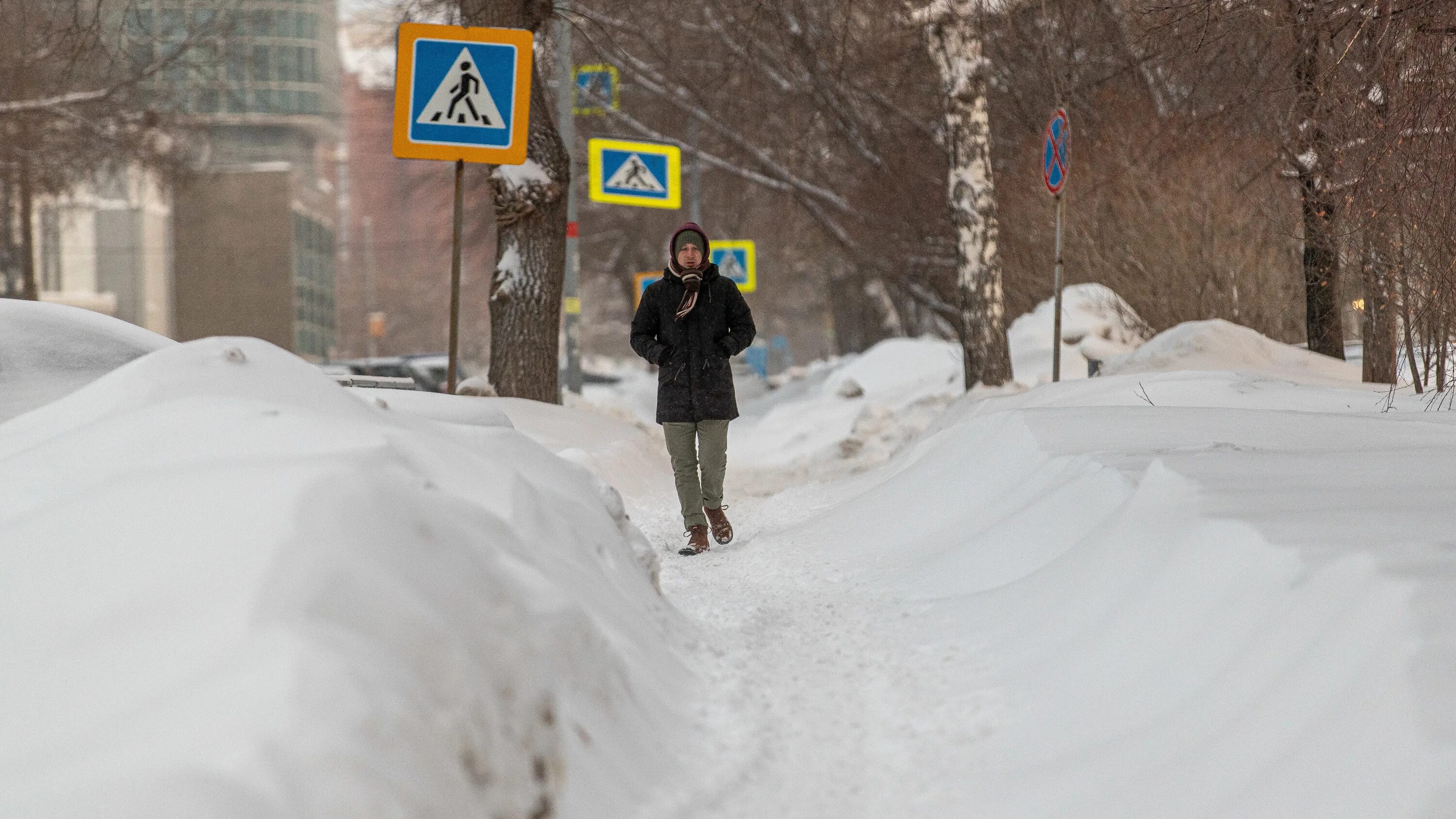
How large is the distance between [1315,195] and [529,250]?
6.09 metres

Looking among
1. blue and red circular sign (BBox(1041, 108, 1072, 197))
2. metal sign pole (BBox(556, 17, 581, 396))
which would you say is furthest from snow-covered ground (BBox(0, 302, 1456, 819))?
metal sign pole (BBox(556, 17, 581, 396))

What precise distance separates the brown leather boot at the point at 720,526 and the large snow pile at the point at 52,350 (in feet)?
9.55

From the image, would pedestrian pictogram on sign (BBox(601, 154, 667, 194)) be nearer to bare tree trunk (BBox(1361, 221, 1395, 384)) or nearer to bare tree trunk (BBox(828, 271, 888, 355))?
bare tree trunk (BBox(1361, 221, 1395, 384))

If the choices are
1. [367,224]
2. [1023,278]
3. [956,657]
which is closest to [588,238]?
[1023,278]

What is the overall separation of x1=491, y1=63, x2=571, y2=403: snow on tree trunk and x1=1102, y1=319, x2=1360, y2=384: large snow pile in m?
4.65

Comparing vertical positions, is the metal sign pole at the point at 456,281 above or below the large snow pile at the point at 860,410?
above

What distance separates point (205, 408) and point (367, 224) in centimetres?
9911

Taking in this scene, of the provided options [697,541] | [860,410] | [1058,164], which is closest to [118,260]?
[860,410]

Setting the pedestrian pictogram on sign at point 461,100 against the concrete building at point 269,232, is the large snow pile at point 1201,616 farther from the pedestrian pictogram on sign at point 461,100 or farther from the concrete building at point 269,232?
the concrete building at point 269,232

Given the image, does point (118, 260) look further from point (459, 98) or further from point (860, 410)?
point (459, 98)

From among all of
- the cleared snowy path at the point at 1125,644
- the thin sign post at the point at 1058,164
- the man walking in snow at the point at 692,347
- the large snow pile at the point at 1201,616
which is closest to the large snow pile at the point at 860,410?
the thin sign post at the point at 1058,164

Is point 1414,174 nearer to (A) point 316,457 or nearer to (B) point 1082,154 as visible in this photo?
(A) point 316,457

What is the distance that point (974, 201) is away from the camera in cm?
1291

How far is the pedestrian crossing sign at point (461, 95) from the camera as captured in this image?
7.54 meters
